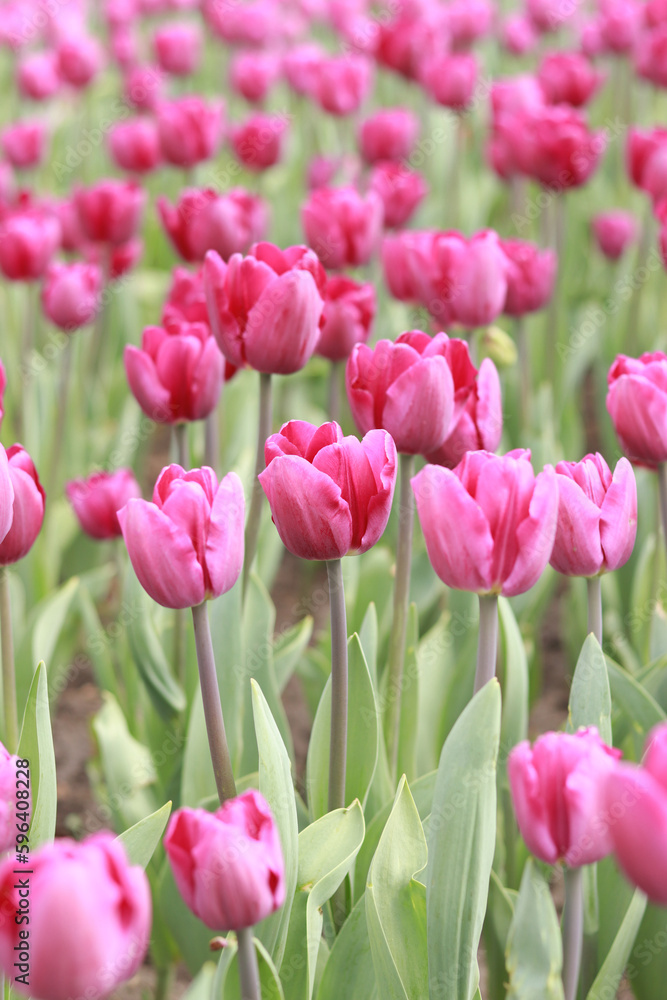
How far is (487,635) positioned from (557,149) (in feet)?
4.50

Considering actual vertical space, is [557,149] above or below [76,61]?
below

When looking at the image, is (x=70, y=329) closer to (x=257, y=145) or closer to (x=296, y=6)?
(x=257, y=145)

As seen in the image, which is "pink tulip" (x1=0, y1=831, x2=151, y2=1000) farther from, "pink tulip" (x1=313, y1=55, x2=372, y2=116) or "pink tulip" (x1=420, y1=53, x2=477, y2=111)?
"pink tulip" (x1=313, y1=55, x2=372, y2=116)

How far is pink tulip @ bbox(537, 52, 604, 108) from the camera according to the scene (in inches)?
104

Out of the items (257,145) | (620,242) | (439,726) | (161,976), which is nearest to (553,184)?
(620,242)

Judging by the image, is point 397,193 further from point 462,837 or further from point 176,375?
point 462,837

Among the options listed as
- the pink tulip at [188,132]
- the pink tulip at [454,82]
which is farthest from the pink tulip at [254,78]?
the pink tulip at [188,132]

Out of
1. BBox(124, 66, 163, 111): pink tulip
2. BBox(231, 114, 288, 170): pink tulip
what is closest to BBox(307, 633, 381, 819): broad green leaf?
BBox(231, 114, 288, 170): pink tulip

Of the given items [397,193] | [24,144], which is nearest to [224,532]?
[397,193]

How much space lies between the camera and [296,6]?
4477 millimetres

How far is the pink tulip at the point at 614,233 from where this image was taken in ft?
8.15

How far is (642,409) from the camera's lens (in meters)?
1.00

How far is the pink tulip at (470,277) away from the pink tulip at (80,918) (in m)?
0.96

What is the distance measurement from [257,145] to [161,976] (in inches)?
69.1
